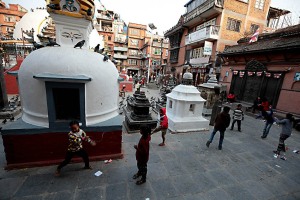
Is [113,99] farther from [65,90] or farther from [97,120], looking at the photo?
[65,90]

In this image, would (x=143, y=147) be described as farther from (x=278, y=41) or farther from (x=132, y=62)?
(x=132, y=62)

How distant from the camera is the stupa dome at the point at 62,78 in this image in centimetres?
407

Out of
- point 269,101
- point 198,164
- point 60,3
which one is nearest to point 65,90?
point 60,3

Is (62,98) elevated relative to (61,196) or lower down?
elevated

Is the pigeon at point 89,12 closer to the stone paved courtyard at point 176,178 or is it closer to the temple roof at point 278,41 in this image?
the stone paved courtyard at point 176,178

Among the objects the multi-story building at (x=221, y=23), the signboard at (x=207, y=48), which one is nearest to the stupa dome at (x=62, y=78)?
the multi-story building at (x=221, y=23)

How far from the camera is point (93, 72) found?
4.45 meters

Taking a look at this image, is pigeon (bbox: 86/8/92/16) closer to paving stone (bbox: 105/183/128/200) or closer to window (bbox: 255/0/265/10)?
paving stone (bbox: 105/183/128/200)

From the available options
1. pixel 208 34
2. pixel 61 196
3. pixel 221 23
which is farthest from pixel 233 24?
pixel 61 196

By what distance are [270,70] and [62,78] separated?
14406 millimetres

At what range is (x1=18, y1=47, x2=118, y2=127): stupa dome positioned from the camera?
4.07 meters

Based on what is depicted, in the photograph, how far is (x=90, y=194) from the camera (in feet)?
11.4

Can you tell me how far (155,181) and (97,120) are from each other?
2.64 m

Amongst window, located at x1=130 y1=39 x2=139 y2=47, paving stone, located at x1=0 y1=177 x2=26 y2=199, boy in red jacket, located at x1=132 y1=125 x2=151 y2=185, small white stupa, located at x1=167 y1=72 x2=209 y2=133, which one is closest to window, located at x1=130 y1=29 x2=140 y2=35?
window, located at x1=130 y1=39 x2=139 y2=47
